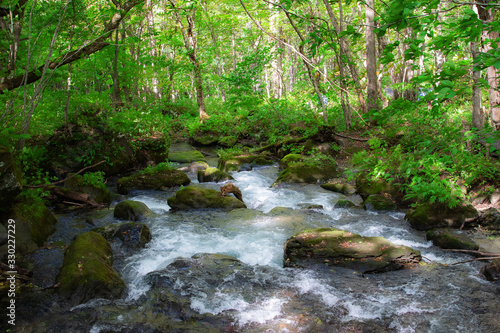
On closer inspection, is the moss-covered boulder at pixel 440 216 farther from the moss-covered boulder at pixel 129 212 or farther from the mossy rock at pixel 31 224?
the mossy rock at pixel 31 224

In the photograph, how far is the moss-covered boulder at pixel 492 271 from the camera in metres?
4.68

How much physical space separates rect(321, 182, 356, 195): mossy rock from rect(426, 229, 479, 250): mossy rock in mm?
3437

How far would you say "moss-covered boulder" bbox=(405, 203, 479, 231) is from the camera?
657cm

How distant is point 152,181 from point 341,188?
19.4 feet

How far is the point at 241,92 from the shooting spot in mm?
18719

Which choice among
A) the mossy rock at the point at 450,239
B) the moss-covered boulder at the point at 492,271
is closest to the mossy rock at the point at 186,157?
the mossy rock at the point at 450,239

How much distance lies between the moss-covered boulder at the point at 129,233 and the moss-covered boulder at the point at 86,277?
38.6 inches

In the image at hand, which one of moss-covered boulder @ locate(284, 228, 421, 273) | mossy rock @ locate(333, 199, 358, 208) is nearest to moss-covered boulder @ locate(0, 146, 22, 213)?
moss-covered boulder @ locate(284, 228, 421, 273)

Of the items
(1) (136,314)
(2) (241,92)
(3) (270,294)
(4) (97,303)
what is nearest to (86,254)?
(4) (97,303)

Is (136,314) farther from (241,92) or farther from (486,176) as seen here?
(241,92)

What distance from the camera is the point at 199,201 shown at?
8562 millimetres

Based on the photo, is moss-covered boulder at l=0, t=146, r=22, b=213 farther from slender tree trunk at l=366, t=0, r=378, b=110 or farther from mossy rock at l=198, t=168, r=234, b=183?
slender tree trunk at l=366, t=0, r=378, b=110

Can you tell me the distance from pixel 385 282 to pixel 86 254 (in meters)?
4.52

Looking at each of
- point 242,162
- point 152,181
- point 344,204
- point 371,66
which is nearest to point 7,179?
point 152,181
